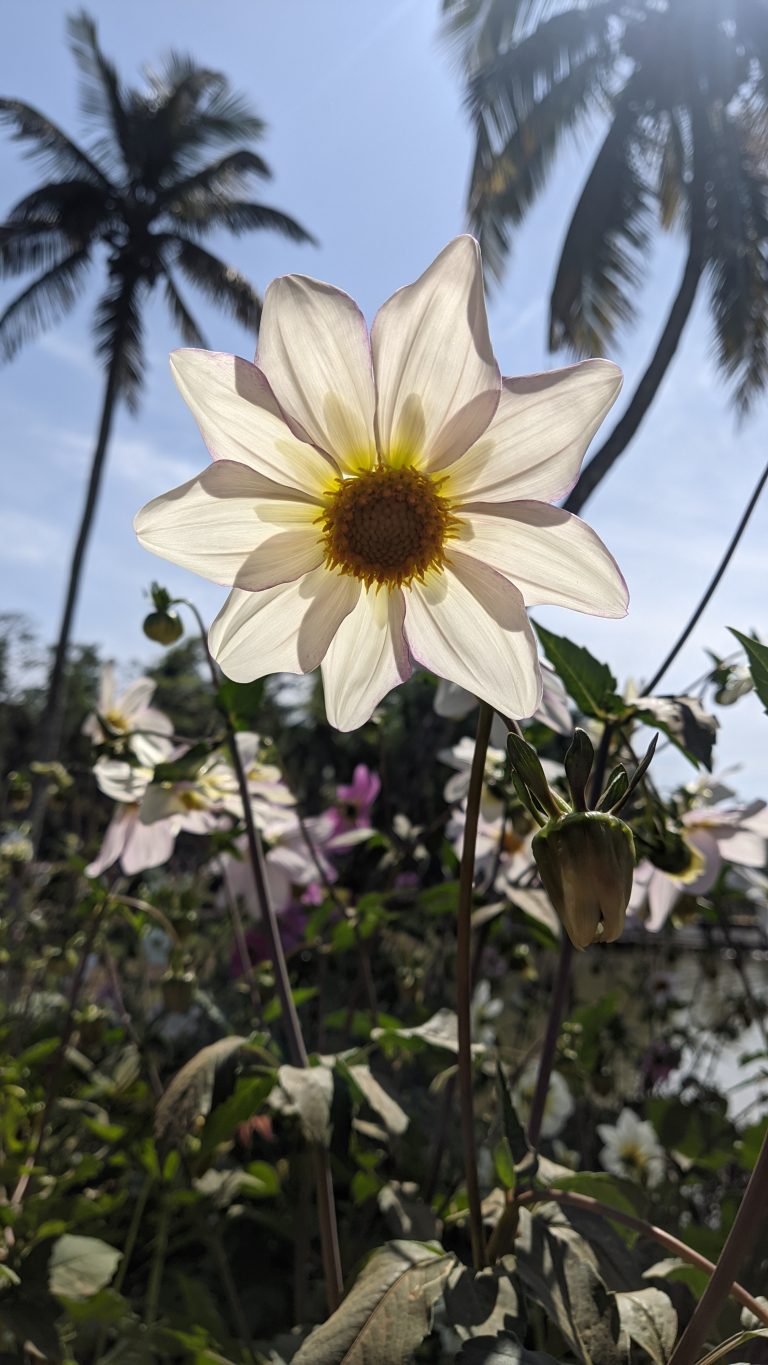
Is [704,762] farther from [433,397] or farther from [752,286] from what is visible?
[752,286]

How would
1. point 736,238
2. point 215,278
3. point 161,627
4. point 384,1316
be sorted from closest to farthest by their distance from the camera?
point 384,1316
point 161,627
point 736,238
point 215,278

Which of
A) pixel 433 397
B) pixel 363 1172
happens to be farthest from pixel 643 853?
pixel 363 1172

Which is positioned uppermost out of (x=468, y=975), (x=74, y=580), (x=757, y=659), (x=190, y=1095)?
(x=74, y=580)

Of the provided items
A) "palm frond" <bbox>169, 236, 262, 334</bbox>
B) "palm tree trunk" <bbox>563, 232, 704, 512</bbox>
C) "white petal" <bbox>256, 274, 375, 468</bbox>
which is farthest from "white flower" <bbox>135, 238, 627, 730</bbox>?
"palm frond" <bbox>169, 236, 262, 334</bbox>

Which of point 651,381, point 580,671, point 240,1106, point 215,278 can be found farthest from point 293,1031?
point 215,278

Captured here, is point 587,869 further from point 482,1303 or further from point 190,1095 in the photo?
point 190,1095

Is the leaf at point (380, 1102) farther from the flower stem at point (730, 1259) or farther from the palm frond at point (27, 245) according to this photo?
the palm frond at point (27, 245)

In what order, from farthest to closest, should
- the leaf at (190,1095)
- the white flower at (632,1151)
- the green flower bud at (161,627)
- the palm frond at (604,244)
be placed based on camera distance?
the palm frond at (604,244) < the white flower at (632,1151) < the green flower bud at (161,627) < the leaf at (190,1095)

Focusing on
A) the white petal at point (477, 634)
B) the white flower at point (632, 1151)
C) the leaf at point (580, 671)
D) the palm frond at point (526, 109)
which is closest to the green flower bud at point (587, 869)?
the white petal at point (477, 634)

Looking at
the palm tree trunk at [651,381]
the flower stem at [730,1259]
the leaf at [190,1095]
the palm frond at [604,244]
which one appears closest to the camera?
the flower stem at [730,1259]
